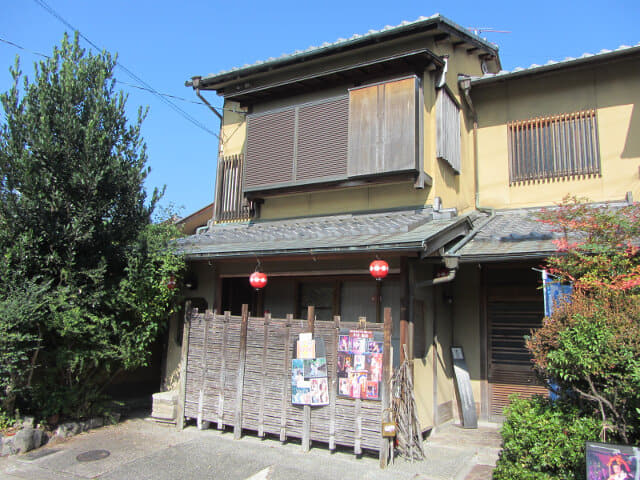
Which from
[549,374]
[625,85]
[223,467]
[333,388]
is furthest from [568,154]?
[223,467]

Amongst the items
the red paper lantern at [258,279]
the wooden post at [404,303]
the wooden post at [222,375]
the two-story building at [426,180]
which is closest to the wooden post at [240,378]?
the wooden post at [222,375]

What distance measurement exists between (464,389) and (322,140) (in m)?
5.76

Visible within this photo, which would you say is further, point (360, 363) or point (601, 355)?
point (360, 363)

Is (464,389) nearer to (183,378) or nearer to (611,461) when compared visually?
(611,461)

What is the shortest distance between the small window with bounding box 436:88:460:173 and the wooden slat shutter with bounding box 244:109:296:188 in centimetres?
314

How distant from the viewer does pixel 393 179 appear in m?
9.29

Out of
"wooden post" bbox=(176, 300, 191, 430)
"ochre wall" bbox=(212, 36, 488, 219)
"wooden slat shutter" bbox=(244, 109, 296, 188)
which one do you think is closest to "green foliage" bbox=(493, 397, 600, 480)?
"ochre wall" bbox=(212, 36, 488, 219)

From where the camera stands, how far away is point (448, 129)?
32.4 feet

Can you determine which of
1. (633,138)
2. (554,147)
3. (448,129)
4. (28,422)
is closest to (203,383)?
(28,422)

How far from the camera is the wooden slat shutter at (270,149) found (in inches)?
414

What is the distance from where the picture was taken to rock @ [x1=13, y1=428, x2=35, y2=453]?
718cm

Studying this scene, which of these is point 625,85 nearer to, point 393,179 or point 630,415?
point 393,179

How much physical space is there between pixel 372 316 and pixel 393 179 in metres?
2.69

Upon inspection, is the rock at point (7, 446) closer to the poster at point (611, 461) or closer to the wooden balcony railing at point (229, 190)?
the wooden balcony railing at point (229, 190)
